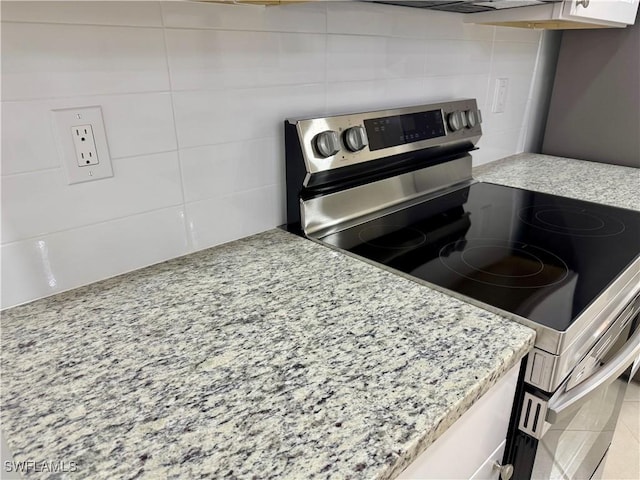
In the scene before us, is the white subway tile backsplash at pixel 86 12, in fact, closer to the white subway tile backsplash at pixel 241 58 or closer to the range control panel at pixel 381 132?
the white subway tile backsplash at pixel 241 58

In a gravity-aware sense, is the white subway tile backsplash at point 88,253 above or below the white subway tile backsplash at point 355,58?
below

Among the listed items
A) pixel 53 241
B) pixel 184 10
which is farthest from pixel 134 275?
pixel 184 10

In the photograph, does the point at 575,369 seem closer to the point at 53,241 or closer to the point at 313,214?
the point at 313,214

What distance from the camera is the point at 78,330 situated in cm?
70

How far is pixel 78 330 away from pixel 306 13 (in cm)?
77

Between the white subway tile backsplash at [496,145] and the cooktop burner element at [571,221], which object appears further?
the white subway tile backsplash at [496,145]

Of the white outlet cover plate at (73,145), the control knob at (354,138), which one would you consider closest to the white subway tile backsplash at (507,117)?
the control knob at (354,138)

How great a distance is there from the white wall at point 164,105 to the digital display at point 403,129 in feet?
0.31

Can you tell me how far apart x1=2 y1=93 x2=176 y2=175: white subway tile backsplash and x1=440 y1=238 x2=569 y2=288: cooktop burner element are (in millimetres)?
611

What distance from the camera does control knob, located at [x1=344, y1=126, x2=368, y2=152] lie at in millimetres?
1031

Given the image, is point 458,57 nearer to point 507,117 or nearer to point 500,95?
point 500,95

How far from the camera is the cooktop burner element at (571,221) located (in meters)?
1.08

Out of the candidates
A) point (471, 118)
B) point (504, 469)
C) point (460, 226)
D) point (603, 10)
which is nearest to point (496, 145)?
point (471, 118)

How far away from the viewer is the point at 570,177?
1573 millimetres
